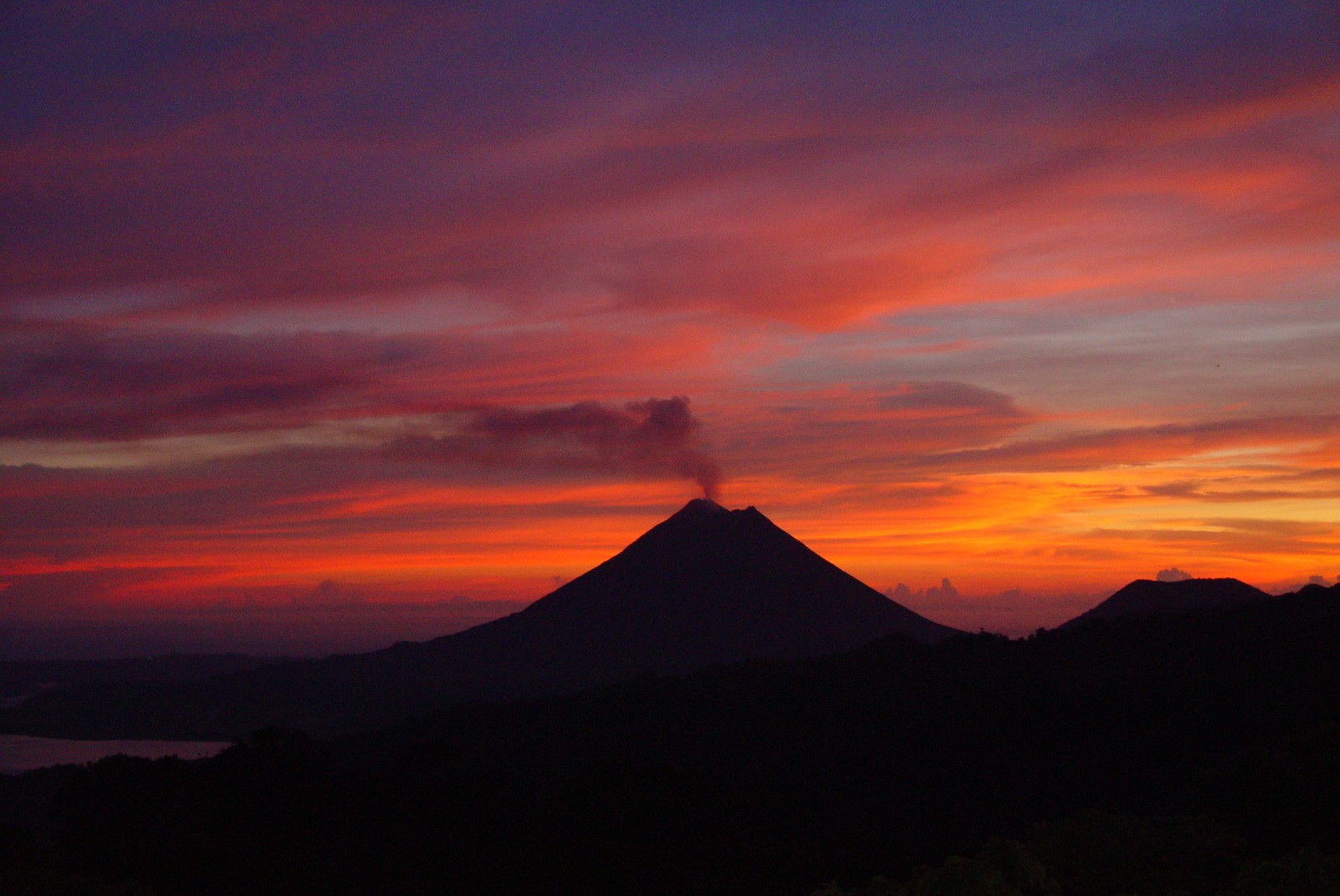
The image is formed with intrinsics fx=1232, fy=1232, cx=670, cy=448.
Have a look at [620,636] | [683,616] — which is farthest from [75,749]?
[683,616]

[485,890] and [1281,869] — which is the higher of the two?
[1281,869]

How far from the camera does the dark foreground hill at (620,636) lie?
455 ft

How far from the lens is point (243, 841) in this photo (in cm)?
2700

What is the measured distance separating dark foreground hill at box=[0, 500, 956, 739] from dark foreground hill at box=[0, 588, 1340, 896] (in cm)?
4547

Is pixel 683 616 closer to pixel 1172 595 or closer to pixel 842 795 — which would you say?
pixel 1172 595

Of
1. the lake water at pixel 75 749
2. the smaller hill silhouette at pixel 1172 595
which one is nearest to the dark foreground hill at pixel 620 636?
the lake water at pixel 75 749

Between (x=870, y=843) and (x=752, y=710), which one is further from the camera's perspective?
(x=752, y=710)

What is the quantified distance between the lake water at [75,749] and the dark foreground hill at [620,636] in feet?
16.3

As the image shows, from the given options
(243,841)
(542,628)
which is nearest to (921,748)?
(243,841)

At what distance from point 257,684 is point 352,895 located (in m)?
156

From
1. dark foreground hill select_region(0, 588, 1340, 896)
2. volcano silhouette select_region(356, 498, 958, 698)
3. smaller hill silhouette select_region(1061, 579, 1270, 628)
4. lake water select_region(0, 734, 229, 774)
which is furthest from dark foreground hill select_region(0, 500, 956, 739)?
dark foreground hill select_region(0, 588, 1340, 896)

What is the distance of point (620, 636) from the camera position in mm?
143375

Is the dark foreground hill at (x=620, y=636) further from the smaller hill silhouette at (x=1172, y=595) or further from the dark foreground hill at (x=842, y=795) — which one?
the dark foreground hill at (x=842, y=795)

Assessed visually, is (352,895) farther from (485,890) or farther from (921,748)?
(921,748)
